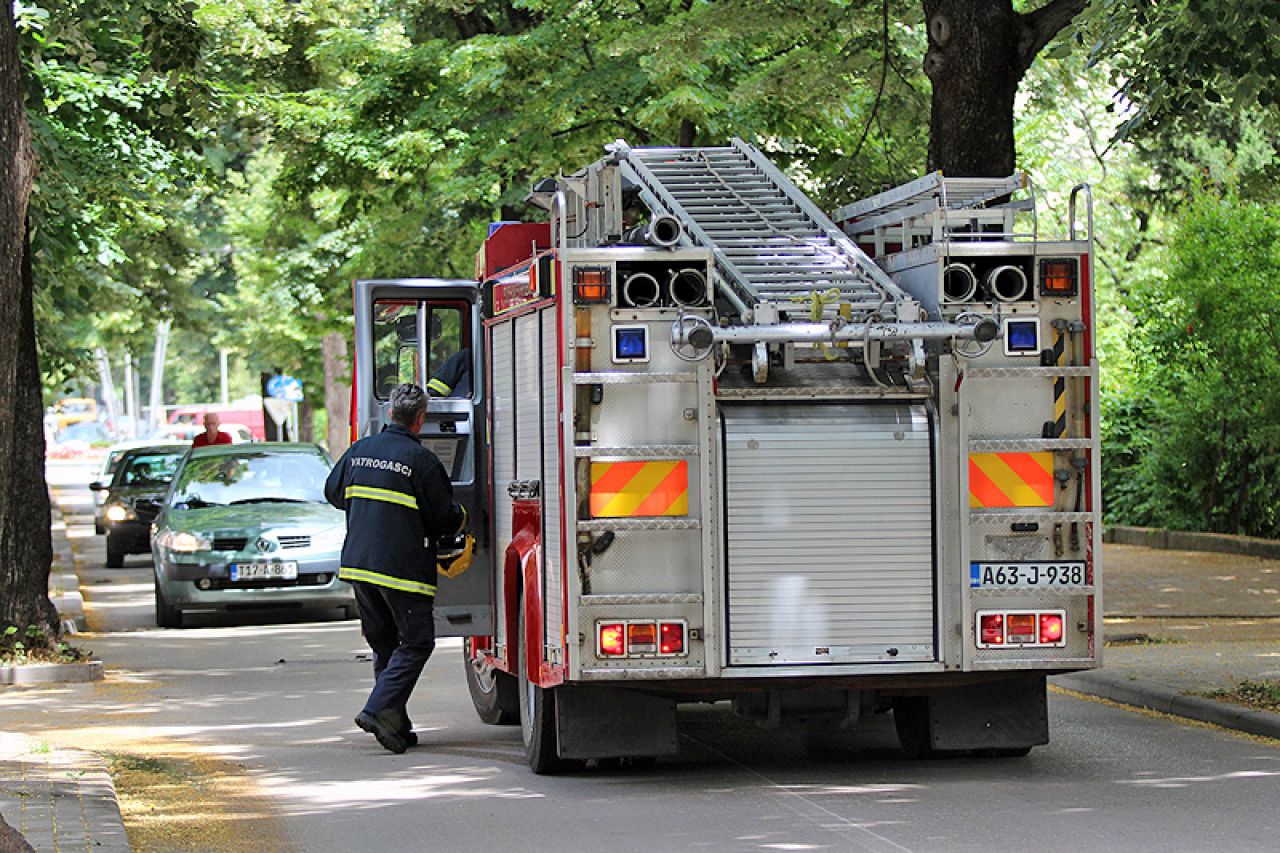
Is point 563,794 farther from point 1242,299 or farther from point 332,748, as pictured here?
point 1242,299

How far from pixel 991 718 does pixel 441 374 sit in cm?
383

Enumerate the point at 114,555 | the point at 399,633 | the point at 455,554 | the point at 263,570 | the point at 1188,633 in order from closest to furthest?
the point at 399,633
the point at 455,554
the point at 1188,633
the point at 263,570
the point at 114,555

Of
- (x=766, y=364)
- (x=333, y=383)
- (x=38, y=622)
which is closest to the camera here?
(x=766, y=364)

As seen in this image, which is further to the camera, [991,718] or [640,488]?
[991,718]

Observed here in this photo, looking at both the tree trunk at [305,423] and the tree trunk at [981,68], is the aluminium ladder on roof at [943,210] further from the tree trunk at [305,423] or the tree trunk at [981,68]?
the tree trunk at [305,423]

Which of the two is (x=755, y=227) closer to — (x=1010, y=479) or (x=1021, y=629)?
(x=1010, y=479)

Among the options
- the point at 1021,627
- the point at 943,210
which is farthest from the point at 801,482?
the point at 943,210

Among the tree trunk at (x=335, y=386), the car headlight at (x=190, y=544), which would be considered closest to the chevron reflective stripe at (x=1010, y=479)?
the car headlight at (x=190, y=544)

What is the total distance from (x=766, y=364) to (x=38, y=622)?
8344 mm

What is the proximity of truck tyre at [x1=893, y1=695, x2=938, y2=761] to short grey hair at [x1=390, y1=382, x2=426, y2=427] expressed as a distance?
2914mm

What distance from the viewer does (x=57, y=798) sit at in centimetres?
923

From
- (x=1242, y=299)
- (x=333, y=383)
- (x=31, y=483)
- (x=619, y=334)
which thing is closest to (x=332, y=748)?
(x=619, y=334)

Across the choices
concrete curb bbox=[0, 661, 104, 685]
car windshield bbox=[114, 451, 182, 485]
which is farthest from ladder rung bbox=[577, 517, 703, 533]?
car windshield bbox=[114, 451, 182, 485]

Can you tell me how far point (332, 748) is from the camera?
11.6 meters
